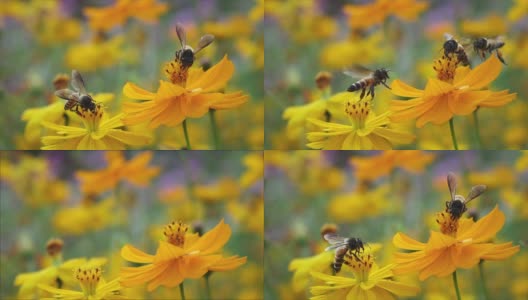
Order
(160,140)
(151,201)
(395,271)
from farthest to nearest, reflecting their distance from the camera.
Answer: (151,201), (160,140), (395,271)

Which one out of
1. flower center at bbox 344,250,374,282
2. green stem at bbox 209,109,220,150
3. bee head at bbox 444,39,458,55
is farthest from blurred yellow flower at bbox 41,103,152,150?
bee head at bbox 444,39,458,55

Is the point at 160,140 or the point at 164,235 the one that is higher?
the point at 160,140

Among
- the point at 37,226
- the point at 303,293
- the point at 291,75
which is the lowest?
the point at 303,293

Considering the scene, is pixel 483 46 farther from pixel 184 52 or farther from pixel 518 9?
pixel 184 52

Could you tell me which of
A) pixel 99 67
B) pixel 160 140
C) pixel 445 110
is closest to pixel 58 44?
pixel 99 67

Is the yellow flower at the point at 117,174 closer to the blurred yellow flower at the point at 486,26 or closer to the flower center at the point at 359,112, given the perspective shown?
the flower center at the point at 359,112

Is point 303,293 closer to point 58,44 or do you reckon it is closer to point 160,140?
point 160,140

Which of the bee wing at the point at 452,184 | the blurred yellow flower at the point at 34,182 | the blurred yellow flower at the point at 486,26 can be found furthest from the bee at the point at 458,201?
the blurred yellow flower at the point at 34,182
